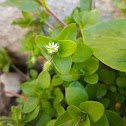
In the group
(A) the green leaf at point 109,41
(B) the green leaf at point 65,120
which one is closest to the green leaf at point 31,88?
(B) the green leaf at point 65,120

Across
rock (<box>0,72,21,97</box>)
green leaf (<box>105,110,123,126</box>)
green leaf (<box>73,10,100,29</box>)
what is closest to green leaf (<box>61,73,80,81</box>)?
green leaf (<box>105,110,123,126</box>)

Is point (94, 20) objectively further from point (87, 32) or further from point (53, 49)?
point (53, 49)

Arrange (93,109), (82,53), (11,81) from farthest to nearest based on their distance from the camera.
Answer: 1. (11,81)
2. (82,53)
3. (93,109)

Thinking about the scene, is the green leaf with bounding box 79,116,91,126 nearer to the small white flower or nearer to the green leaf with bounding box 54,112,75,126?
the green leaf with bounding box 54,112,75,126

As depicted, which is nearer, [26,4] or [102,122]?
[102,122]

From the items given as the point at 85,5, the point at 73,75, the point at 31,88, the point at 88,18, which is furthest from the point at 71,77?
the point at 85,5

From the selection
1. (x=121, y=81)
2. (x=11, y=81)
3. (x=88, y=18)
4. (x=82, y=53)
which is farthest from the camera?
(x=11, y=81)

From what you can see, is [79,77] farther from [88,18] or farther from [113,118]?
[88,18]
